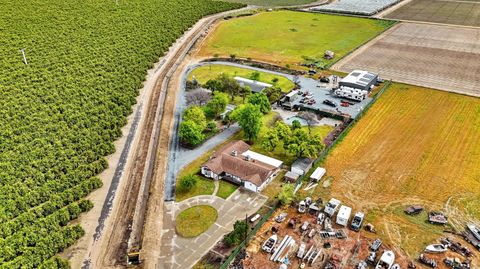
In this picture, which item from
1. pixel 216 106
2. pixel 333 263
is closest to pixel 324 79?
pixel 216 106

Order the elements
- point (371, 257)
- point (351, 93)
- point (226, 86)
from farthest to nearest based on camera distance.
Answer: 1. point (226, 86)
2. point (351, 93)
3. point (371, 257)

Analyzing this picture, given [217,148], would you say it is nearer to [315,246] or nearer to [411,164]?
[315,246]

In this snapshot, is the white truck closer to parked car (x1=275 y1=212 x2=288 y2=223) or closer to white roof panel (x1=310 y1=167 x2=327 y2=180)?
white roof panel (x1=310 y1=167 x2=327 y2=180)

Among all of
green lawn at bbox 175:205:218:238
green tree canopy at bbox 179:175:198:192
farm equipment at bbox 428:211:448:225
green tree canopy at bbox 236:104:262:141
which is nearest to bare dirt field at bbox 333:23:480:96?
green tree canopy at bbox 236:104:262:141

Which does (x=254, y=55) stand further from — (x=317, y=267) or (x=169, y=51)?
(x=317, y=267)

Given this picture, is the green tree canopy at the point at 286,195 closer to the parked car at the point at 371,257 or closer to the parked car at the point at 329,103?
the parked car at the point at 371,257
